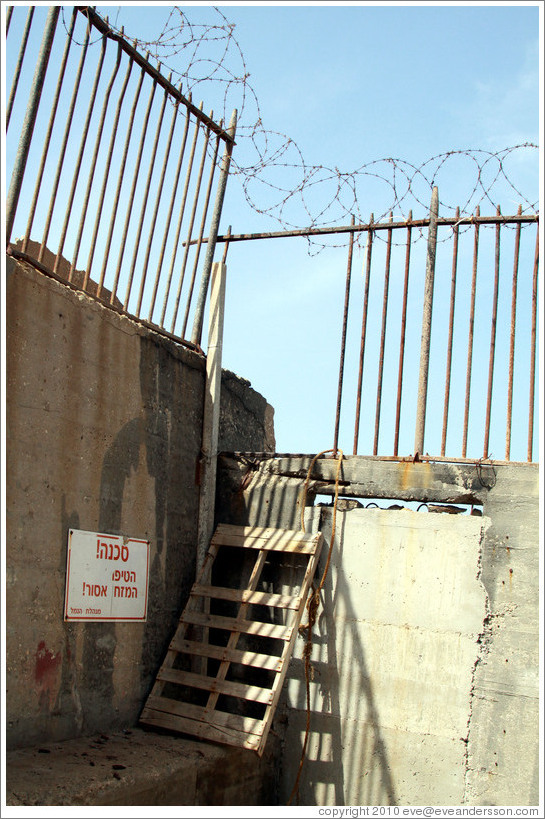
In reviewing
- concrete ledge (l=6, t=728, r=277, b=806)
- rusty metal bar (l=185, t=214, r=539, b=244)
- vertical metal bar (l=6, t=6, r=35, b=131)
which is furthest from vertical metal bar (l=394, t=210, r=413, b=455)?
vertical metal bar (l=6, t=6, r=35, b=131)

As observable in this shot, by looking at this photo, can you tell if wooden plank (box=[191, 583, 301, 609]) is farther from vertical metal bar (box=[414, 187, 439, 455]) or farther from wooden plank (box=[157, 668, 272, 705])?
vertical metal bar (box=[414, 187, 439, 455])

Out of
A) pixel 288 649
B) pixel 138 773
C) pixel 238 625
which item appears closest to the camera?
pixel 138 773

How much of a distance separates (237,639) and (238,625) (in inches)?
4.1

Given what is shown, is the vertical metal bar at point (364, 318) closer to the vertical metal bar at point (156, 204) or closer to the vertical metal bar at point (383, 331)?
the vertical metal bar at point (383, 331)

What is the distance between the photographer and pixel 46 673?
4641 mm

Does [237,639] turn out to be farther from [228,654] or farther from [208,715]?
[208,715]

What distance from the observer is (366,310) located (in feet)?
20.6

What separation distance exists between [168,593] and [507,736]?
8.69ft

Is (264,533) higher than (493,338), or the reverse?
(493,338)

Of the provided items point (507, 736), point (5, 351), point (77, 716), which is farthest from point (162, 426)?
point (507, 736)

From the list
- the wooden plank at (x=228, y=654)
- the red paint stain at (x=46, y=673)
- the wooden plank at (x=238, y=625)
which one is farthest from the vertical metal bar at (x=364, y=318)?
the red paint stain at (x=46, y=673)

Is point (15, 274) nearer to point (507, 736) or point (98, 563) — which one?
point (98, 563)

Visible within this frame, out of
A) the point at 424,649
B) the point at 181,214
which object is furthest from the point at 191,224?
the point at 424,649

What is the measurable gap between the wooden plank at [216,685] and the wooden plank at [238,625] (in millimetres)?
369
